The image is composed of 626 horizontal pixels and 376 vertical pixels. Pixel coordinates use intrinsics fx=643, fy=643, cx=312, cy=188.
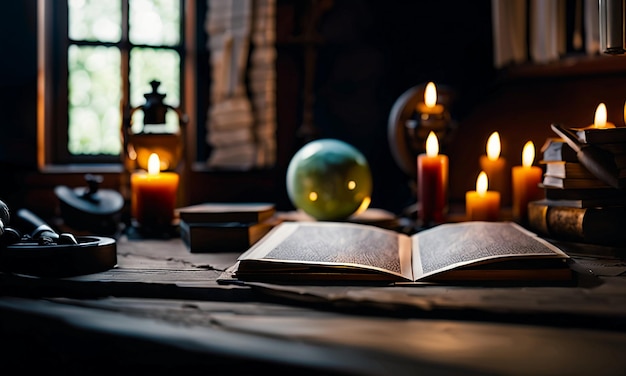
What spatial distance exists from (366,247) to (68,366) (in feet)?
1.85

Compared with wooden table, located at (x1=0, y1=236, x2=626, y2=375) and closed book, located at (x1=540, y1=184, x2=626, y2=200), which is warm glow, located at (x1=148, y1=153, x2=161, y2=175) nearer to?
wooden table, located at (x1=0, y1=236, x2=626, y2=375)

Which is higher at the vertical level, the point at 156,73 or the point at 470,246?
the point at 156,73

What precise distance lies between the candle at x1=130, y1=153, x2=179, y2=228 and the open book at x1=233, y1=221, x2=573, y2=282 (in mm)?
471

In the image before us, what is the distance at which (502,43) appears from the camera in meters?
2.03

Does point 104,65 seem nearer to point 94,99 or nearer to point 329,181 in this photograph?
point 94,99

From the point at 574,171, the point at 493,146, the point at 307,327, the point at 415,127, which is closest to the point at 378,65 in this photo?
the point at 415,127

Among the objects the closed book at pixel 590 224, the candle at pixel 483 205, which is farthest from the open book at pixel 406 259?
the candle at pixel 483 205

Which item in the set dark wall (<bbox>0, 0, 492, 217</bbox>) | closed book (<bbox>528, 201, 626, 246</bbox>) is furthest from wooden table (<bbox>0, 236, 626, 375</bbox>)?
dark wall (<bbox>0, 0, 492, 217</bbox>)

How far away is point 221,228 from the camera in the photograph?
1460mm

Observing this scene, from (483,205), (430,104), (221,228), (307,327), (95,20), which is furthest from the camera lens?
(95,20)

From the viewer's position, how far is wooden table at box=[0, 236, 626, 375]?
0.77m

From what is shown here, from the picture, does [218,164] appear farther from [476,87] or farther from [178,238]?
[476,87]

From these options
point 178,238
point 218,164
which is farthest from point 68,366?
point 218,164

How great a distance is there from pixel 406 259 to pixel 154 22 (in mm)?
1509
